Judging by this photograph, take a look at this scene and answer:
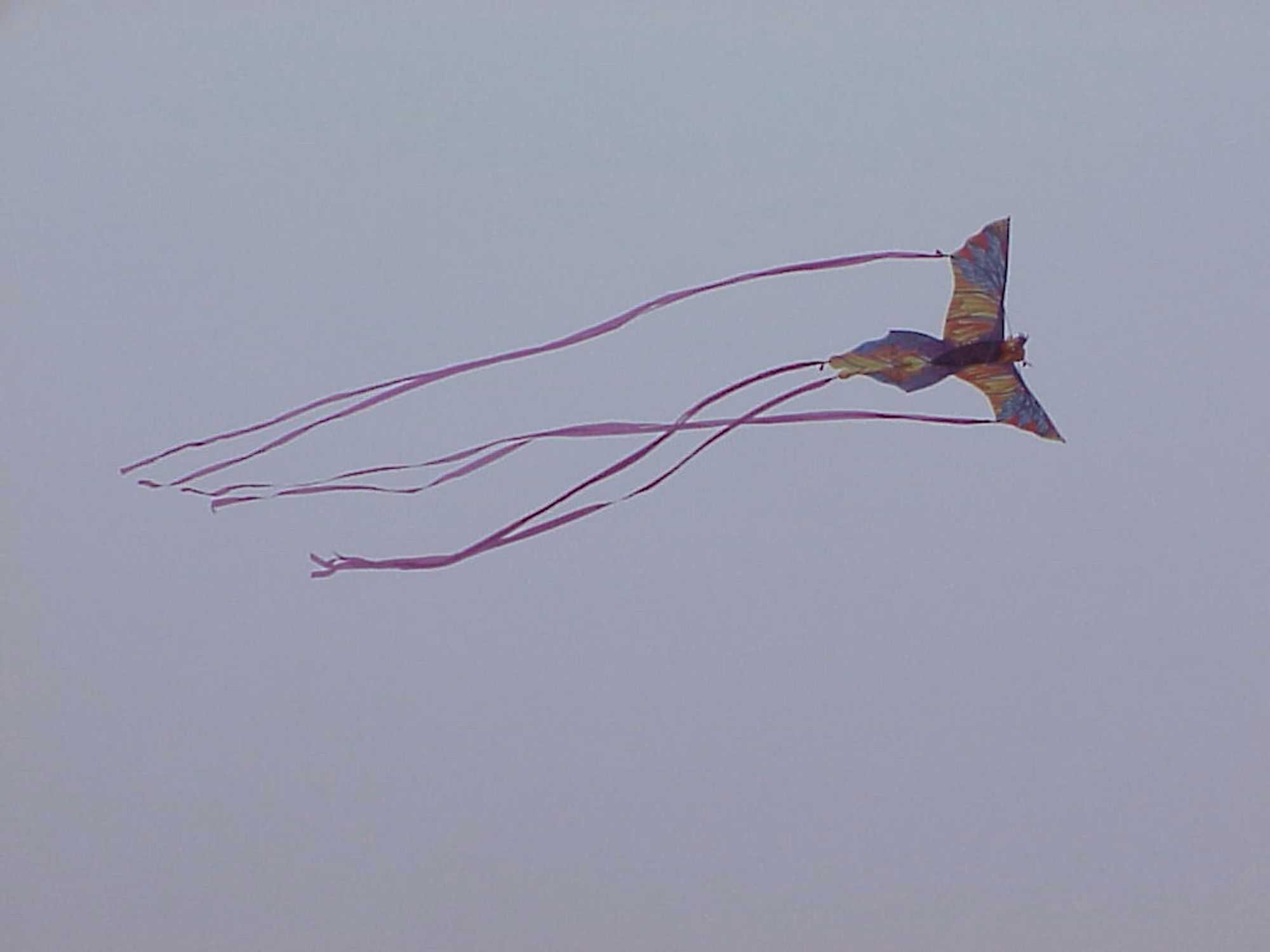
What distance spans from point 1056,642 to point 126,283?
56.2 inches

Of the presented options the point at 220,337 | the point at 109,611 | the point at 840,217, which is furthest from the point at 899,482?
A: the point at 109,611

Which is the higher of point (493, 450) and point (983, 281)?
point (983, 281)

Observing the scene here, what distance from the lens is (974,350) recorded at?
1861 millimetres

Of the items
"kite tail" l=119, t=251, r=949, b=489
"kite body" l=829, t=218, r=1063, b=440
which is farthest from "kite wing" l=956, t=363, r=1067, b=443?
"kite tail" l=119, t=251, r=949, b=489

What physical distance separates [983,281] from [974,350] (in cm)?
10

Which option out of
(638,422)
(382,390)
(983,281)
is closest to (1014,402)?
(983,281)

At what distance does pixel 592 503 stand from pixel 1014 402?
613 mm

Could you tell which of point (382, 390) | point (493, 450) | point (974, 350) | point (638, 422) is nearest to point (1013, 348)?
point (974, 350)

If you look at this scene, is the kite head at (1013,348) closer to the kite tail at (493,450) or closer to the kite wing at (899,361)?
the kite wing at (899,361)

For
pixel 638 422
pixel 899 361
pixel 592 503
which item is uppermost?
pixel 899 361

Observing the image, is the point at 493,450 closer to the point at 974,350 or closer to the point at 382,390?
the point at 382,390

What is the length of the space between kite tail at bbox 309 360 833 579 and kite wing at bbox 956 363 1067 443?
250mm

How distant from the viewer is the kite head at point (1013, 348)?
187 centimetres

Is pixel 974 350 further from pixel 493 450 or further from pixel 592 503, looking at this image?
pixel 493 450
